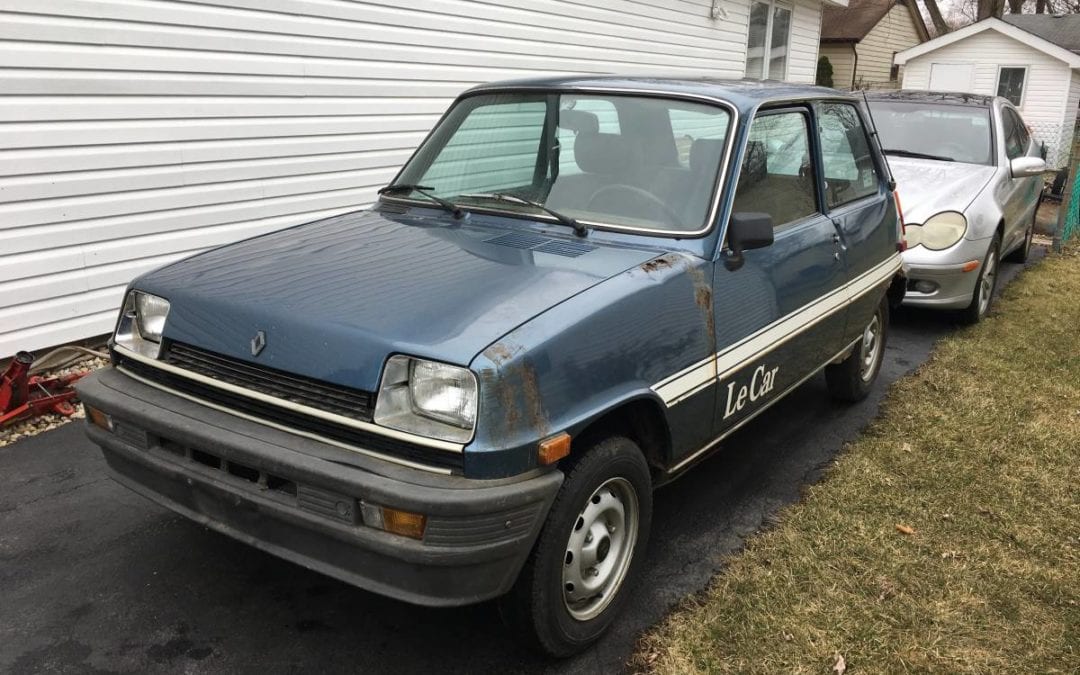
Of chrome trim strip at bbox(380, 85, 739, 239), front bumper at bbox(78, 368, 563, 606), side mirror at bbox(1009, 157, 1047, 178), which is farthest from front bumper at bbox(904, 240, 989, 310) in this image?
front bumper at bbox(78, 368, 563, 606)

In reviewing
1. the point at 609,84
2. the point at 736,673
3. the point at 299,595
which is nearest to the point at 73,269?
the point at 299,595

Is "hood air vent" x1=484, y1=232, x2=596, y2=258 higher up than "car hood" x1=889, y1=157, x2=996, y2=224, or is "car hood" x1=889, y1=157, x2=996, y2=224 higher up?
"hood air vent" x1=484, y1=232, x2=596, y2=258

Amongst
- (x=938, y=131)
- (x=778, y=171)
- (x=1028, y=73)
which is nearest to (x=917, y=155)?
A: (x=938, y=131)

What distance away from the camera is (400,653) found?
2.77m

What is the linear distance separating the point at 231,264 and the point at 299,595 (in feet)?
4.04

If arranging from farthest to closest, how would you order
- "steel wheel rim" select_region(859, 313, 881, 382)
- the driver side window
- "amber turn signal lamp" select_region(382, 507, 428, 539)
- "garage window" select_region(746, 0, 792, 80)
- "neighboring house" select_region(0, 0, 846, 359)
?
1. "garage window" select_region(746, 0, 792, 80)
2. "steel wheel rim" select_region(859, 313, 881, 382)
3. "neighboring house" select_region(0, 0, 846, 359)
4. the driver side window
5. "amber turn signal lamp" select_region(382, 507, 428, 539)

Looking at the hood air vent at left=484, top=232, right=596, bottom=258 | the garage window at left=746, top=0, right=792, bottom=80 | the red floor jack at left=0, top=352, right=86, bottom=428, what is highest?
the garage window at left=746, top=0, right=792, bottom=80

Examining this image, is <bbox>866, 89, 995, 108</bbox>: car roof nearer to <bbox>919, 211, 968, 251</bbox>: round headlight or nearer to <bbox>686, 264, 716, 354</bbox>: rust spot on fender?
<bbox>919, 211, 968, 251</bbox>: round headlight

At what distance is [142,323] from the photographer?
113 inches

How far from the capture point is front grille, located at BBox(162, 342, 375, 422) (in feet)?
7.64

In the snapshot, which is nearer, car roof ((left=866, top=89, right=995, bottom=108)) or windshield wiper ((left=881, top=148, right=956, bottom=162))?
windshield wiper ((left=881, top=148, right=956, bottom=162))

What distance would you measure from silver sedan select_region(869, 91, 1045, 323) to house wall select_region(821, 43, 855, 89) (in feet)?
85.6

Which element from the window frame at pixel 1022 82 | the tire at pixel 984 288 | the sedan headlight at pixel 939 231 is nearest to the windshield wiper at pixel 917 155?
the tire at pixel 984 288

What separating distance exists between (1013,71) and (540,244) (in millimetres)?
28266
